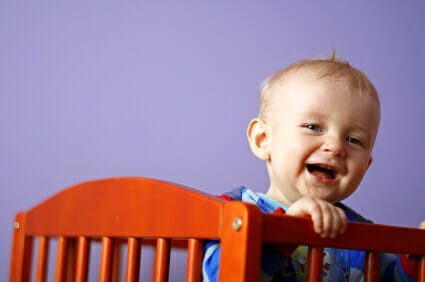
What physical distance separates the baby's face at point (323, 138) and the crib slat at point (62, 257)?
1.25 feet

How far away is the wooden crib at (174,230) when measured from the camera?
0.61 m

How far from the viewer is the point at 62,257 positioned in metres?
1.00

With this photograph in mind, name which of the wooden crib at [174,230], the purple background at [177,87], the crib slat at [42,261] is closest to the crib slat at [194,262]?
the wooden crib at [174,230]

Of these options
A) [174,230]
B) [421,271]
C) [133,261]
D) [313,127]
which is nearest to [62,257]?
[133,261]

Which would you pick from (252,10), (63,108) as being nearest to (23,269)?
(63,108)

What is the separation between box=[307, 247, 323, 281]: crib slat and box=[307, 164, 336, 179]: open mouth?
0.34 meters

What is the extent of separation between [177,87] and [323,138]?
2.20 feet

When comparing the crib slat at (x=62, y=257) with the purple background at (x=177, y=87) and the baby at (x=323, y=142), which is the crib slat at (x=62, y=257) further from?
the purple background at (x=177, y=87)

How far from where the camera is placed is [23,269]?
1.14m

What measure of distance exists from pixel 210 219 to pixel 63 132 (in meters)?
0.98

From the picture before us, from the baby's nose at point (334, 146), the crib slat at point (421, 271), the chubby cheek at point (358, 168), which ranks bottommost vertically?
the crib slat at point (421, 271)

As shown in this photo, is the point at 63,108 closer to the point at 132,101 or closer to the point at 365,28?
the point at 132,101

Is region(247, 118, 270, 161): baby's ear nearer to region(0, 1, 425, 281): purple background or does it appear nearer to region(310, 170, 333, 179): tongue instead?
region(310, 170, 333, 179): tongue

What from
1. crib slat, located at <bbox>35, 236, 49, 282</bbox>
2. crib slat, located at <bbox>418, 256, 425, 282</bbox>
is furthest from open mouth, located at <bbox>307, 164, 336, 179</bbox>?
crib slat, located at <bbox>35, 236, 49, 282</bbox>
